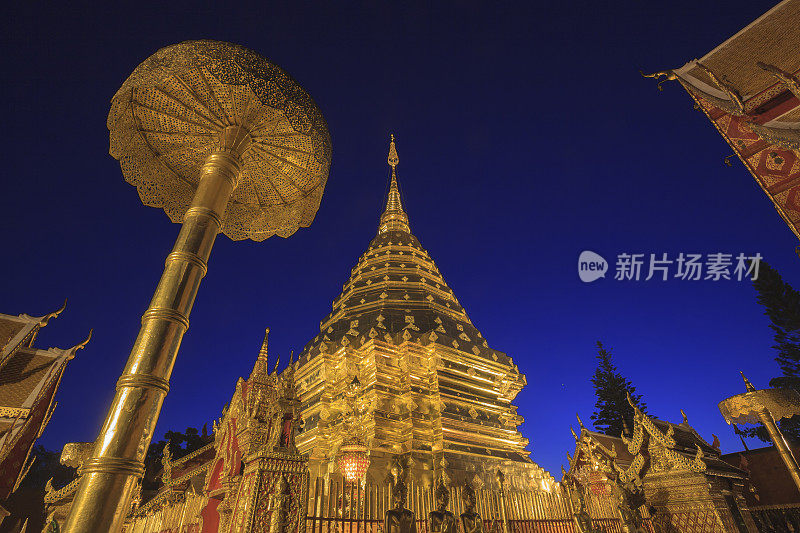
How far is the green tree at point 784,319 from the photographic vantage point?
62.5ft

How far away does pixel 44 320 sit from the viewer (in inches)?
554

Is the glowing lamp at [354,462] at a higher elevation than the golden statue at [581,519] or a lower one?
higher

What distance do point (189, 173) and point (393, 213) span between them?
66.4ft

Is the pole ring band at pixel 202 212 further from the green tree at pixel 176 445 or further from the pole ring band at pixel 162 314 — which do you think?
the green tree at pixel 176 445

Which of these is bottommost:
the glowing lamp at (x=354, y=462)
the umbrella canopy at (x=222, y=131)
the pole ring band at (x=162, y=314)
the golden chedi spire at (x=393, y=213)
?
the pole ring band at (x=162, y=314)

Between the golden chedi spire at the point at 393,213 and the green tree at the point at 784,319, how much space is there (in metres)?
18.2

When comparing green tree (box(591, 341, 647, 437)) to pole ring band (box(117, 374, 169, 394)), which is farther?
green tree (box(591, 341, 647, 437))

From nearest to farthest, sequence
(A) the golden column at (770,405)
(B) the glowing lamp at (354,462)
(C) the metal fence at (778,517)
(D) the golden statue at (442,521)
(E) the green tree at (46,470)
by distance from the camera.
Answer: (D) the golden statue at (442,521), (A) the golden column at (770,405), (B) the glowing lamp at (354,462), (C) the metal fence at (778,517), (E) the green tree at (46,470)

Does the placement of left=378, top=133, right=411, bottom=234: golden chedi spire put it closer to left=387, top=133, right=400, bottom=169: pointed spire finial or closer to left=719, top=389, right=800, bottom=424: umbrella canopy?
left=387, top=133, right=400, bottom=169: pointed spire finial

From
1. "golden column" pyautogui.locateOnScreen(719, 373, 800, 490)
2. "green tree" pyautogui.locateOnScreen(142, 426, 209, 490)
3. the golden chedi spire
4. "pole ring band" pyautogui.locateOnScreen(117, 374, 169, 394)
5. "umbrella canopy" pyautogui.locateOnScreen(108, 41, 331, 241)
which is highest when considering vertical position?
the golden chedi spire

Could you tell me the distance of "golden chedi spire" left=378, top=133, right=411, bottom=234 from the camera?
78.2 ft

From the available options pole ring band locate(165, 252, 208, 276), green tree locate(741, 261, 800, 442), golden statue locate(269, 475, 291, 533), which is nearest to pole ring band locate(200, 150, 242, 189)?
pole ring band locate(165, 252, 208, 276)

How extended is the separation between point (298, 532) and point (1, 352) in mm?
14299

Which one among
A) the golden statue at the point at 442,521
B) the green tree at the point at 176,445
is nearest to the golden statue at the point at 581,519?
the golden statue at the point at 442,521
